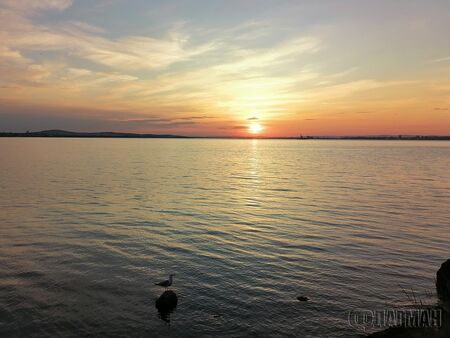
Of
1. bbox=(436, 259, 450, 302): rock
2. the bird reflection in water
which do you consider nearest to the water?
the bird reflection in water

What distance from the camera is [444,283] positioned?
16.2m

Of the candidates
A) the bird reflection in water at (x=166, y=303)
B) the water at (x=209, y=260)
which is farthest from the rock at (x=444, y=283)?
the bird reflection in water at (x=166, y=303)

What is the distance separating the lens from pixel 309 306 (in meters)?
15.5

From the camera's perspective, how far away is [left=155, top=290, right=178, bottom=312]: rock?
1512 centimetres

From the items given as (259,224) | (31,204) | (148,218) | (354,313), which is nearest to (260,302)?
(354,313)

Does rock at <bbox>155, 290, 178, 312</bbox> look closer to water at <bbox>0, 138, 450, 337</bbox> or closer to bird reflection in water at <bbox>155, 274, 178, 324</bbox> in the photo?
bird reflection in water at <bbox>155, 274, 178, 324</bbox>

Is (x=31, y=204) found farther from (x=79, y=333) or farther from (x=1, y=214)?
(x=79, y=333)

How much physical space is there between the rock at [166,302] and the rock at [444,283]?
12.2 metres

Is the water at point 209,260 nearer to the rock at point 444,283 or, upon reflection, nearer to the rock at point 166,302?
the rock at point 166,302

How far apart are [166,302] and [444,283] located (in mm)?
12776

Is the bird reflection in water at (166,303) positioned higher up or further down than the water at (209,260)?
higher up

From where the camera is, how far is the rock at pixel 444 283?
1585 centimetres

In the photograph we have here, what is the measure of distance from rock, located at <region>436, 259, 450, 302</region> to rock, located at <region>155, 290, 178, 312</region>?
12.2 m

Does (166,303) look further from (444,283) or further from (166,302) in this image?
(444,283)
